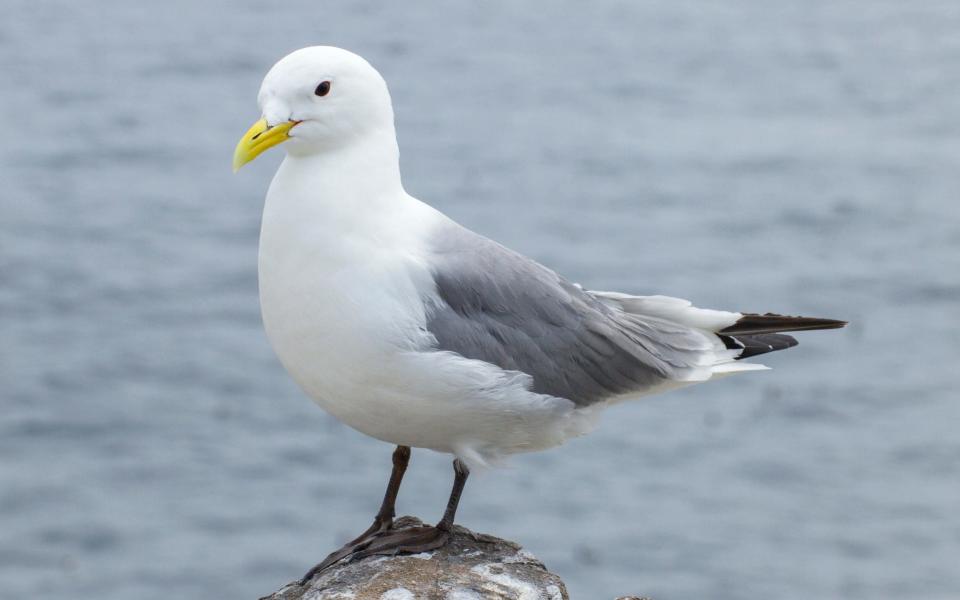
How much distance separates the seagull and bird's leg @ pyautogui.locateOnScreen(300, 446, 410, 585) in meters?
0.01

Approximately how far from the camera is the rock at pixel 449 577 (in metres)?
5.95

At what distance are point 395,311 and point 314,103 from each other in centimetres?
79

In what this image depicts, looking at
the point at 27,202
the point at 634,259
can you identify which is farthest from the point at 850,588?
the point at 27,202

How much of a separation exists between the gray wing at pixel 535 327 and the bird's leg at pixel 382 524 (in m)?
0.68

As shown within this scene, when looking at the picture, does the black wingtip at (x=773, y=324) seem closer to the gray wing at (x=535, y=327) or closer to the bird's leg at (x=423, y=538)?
the gray wing at (x=535, y=327)

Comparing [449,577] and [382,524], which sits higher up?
[382,524]

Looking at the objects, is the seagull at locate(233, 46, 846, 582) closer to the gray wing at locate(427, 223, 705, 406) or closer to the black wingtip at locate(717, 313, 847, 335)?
the gray wing at locate(427, 223, 705, 406)

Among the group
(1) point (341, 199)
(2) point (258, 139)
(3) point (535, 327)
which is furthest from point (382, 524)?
(2) point (258, 139)

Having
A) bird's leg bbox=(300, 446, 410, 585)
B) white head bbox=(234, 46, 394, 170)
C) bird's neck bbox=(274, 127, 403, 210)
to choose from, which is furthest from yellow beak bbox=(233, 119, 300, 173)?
bird's leg bbox=(300, 446, 410, 585)

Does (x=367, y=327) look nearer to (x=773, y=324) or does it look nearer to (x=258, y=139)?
(x=258, y=139)

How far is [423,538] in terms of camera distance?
6.29m

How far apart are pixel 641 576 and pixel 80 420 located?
17.2 ft

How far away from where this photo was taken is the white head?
5.72m

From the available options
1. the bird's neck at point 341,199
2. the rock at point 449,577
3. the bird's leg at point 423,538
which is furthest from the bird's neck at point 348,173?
the rock at point 449,577
